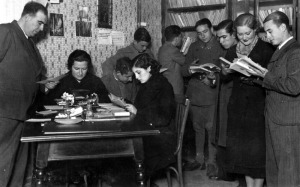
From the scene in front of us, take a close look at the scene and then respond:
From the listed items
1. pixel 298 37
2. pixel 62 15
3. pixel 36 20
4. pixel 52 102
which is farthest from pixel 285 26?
pixel 62 15

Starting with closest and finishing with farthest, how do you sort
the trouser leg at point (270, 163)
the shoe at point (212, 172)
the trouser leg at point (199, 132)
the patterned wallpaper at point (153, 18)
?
the trouser leg at point (270, 163) → the shoe at point (212, 172) → the trouser leg at point (199, 132) → the patterned wallpaper at point (153, 18)

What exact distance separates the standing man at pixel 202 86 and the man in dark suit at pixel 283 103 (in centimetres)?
159

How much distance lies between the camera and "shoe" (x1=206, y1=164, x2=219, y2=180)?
13.7ft

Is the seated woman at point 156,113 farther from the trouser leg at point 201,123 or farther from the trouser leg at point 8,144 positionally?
the trouser leg at point 201,123

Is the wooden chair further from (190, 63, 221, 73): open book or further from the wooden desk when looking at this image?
(190, 63, 221, 73): open book

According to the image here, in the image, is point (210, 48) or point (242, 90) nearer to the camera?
point (242, 90)

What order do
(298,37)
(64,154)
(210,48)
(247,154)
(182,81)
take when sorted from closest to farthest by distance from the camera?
1. (64,154)
2. (247,154)
3. (298,37)
4. (210,48)
5. (182,81)

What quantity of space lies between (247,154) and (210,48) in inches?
70.4

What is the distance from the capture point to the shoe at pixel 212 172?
4.18 m

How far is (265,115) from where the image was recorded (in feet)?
9.64

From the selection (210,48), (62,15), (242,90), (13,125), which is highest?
(62,15)

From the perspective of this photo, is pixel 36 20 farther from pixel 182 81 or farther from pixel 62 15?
pixel 182 81

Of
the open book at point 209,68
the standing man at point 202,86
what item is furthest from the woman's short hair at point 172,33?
the open book at point 209,68

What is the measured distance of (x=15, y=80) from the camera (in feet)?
10.8
